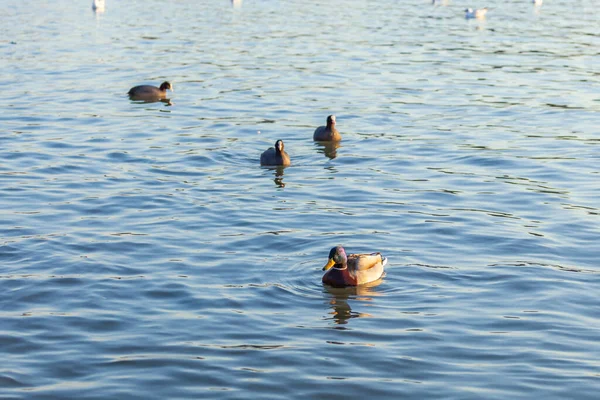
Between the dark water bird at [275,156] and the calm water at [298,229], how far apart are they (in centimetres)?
40

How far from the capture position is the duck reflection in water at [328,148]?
82.0 feet

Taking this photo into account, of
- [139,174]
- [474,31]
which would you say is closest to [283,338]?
[139,174]

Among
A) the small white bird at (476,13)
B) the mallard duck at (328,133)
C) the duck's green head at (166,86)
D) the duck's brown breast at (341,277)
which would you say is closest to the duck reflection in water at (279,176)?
the mallard duck at (328,133)

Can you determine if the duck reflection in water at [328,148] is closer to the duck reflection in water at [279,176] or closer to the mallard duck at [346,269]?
the duck reflection in water at [279,176]

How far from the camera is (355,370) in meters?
12.2

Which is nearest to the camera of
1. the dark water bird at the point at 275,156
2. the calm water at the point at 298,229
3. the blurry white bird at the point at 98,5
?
the calm water at the point at 298,229

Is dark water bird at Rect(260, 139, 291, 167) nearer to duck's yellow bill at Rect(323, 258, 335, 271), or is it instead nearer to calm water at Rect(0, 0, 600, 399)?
calm water at Rect(0, 0, 600, 399)

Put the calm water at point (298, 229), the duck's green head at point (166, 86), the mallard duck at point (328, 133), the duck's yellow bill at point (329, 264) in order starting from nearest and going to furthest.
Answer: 1. the calm water at point (298, 229)
2. the duck's yellow bill at point (329, 264)
3. the mallard duck at point (328, 133)
4. the duck's green head at point (166, 86)

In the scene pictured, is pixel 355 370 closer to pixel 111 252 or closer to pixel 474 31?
pixel 111 252

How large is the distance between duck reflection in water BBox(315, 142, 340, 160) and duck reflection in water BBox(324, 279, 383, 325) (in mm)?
9688

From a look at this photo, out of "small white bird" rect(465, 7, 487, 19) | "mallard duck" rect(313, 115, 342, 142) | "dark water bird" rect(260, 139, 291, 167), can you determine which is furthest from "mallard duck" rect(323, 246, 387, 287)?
"small white bird" rect(465, 7, 487, 19)

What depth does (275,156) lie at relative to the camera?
23.2m

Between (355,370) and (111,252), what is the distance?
6.03 m

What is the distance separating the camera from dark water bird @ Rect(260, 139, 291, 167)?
23125mm
